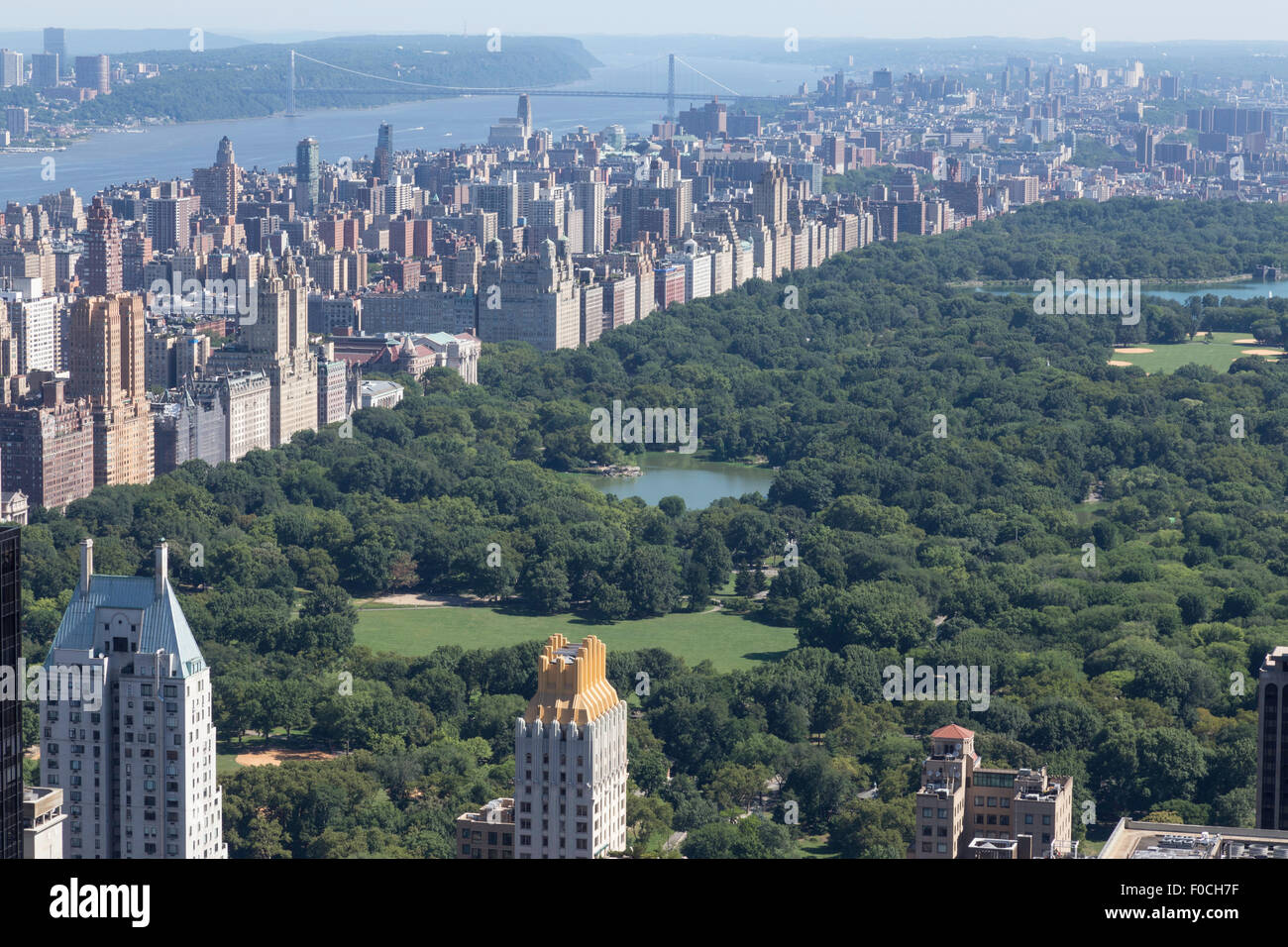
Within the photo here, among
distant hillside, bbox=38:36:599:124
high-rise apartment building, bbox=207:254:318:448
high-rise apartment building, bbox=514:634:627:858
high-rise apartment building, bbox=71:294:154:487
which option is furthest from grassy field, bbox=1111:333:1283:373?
distant hillside, bbox=38:36:599:124

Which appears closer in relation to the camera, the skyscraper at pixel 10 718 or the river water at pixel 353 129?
the skyscraper at pixel 10 718
